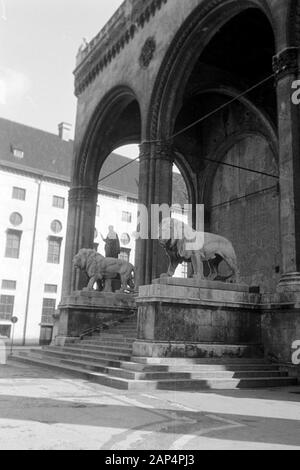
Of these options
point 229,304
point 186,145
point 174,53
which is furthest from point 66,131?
point 229,304

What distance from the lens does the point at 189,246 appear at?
12125 mm

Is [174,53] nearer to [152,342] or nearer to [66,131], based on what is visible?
[152,342]

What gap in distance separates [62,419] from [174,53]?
14851mm

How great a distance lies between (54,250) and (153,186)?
25244 millimetres

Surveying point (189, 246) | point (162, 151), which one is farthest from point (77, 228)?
point (189, 246)

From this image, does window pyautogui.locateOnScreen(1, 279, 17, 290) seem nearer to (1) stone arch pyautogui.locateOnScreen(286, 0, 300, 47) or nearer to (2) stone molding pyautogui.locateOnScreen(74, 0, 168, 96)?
(2) stone molding pyautogui.locateOnScreen(74, 0, 168, 96)

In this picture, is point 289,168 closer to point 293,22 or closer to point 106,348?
point 293,22

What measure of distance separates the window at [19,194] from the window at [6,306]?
8009 millimetres

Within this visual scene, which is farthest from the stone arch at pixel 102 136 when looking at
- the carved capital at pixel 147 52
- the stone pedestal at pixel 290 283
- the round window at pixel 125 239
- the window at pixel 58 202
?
the round window at pixel 125 239

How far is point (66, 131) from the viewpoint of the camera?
4991 cm

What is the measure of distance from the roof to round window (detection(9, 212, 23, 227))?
12.5 ft

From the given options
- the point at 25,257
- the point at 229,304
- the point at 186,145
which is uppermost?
the point at 186,145

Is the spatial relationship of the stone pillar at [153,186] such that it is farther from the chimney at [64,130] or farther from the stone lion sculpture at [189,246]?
the chimney at [64,130]
